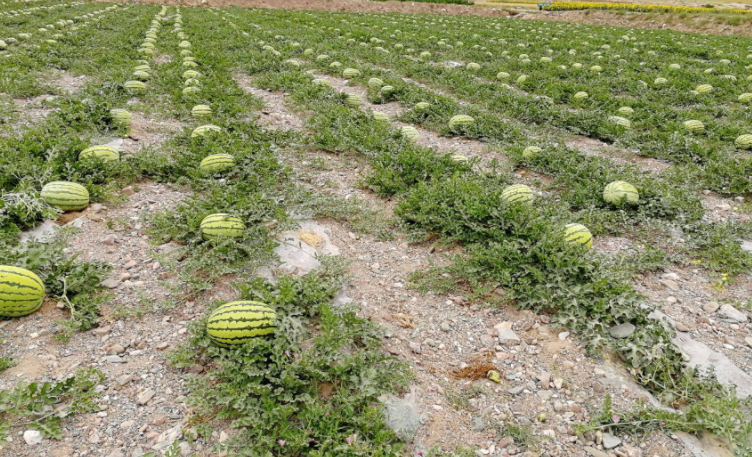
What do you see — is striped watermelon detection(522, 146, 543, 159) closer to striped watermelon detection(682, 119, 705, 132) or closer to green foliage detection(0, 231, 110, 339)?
striped watermelon detection(682, 119, 705, 132)

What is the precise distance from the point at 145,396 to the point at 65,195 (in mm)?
2837

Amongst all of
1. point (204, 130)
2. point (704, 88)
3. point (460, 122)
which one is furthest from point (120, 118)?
point (704, 88)

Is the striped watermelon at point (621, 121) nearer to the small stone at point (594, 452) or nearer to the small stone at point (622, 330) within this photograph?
the small stone at point (622, 330)

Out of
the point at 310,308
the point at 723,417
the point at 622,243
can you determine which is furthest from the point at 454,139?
the point at 723,417

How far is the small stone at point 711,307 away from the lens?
3.79 meters

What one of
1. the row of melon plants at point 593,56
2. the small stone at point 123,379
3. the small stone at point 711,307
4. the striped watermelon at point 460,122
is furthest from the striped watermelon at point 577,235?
the row of melon plants at point 593,56

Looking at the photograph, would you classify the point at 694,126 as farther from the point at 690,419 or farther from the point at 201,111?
the point at 201,111

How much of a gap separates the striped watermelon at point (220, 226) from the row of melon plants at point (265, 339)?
11mm

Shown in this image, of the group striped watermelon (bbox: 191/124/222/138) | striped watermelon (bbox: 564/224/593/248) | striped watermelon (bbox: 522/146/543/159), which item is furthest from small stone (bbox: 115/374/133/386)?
striped watermelon (bbox: 522/146/543/159)

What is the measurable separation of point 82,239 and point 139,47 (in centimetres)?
1106

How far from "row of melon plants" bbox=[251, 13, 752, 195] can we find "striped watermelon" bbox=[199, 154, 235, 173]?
560 cm

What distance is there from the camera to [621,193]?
5164 mm

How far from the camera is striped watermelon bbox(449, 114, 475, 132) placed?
7559mm

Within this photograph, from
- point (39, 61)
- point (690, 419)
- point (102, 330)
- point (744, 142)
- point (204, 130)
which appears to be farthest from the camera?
point (39, 61)
